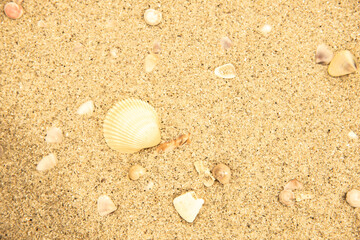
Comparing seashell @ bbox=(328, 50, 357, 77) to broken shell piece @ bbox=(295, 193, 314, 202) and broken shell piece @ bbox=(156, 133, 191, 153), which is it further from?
broken shell piece @ bbox=(156, 133, 191, 153)

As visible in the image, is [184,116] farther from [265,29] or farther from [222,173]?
[265,29]

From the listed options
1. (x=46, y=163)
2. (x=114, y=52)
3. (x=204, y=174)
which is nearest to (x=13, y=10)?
(x=114, y=52)

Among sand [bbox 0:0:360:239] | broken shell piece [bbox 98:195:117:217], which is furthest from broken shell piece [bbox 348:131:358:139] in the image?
broken shell piece [bbox 98:195:117:217]

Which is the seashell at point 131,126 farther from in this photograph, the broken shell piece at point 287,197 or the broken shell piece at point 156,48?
the broken shell piece at point 287,197

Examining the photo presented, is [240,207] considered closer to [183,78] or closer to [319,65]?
[183,78]

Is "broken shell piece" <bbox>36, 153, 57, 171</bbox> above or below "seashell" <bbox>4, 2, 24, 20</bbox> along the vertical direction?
below

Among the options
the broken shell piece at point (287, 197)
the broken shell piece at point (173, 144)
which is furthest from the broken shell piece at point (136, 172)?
the broken shell piece at point (287, 197)
